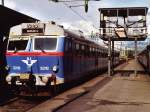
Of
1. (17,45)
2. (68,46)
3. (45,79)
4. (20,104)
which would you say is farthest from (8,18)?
(20,104)

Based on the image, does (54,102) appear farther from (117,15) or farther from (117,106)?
(117,15)

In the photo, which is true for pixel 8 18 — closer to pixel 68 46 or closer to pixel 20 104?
pixel 68 46

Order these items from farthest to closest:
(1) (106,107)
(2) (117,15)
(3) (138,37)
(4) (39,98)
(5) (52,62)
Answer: (2) (117,15) < (3) (138,37) < (4) (39,98) < (5) (52,62) < (1) (106,107)

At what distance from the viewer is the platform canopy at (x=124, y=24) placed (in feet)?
108

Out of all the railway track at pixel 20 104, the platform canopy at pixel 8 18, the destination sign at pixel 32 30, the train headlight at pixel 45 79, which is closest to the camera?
the railway track at pixel 20 104

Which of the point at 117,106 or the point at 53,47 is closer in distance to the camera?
the point at 117,106

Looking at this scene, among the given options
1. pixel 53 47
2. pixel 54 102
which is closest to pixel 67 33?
pixel 53 47

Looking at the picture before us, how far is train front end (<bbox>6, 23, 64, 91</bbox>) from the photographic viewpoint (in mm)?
16422

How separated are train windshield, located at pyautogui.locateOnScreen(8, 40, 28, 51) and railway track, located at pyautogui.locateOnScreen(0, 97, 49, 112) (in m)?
2.04

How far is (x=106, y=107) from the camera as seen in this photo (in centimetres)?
1416

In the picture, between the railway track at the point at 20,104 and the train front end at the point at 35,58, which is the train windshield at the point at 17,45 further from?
the railway track at the point at 20,104

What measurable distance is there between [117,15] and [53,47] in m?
19.1

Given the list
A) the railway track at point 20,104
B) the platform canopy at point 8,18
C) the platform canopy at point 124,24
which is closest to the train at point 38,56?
the railway track at point 20,104

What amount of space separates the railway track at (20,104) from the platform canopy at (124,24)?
631 inches
